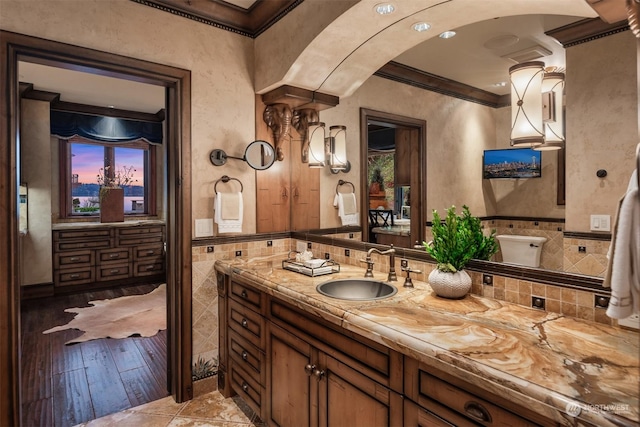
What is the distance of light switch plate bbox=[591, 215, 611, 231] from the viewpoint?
128 cm

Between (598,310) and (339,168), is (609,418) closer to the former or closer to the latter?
(598,310)

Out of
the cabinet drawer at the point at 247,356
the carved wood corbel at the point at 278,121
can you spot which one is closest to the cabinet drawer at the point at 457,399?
the cabinet drawer at the point at 247,356

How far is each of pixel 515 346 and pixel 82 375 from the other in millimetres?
3056

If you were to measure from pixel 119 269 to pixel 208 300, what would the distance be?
12.0ft

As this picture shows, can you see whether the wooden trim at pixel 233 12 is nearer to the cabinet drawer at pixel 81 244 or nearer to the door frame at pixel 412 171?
the door frame at pixel 412 171

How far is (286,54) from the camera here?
2428 millimetres

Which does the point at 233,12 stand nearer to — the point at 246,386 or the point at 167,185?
the point at 167,185

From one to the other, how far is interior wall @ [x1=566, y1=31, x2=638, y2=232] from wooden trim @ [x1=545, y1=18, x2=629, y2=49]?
0.02 m

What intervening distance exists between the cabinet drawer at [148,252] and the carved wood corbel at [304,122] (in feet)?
13.0

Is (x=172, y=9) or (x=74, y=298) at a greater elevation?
(x=172, y=9)

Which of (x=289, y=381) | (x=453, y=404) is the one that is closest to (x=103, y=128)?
(x=289, y=381)

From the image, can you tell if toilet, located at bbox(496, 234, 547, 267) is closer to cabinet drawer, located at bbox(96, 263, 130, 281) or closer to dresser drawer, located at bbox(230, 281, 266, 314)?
dresser drawer, located at bbox(230, 281, 266, 314)

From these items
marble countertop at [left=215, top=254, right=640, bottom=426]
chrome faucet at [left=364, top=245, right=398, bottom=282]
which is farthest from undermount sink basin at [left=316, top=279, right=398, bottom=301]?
marble countertop at [left=215, top=254, right=640, bottom=426]

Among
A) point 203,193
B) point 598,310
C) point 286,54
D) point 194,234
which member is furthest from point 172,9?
point 598,310
